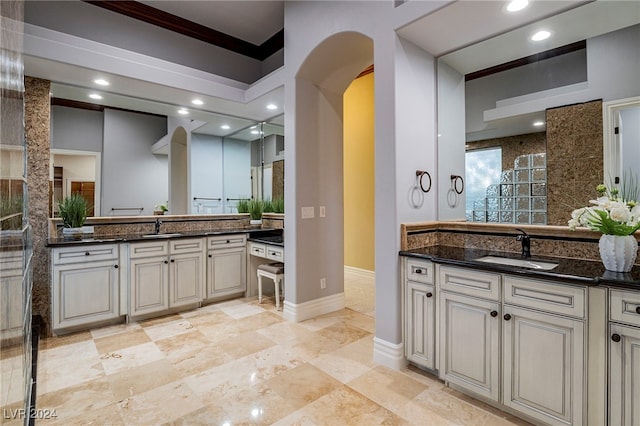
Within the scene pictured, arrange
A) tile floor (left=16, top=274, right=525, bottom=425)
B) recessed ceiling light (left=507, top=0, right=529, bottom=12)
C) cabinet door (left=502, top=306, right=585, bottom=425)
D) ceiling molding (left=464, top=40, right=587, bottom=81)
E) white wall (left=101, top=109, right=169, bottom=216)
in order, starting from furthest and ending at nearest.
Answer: white wall (left=101, top=109, right=169, bottom=216) → ceiling molding (left=464, top=40, right=587, bottom=81) → recessed ceiling light (left=507, top=0, right=529, bottom=12) → tile floor (left=16, top=274, right=525, bottom=425) → cabinet door (left=502, top=306, right=585, bottom=425)

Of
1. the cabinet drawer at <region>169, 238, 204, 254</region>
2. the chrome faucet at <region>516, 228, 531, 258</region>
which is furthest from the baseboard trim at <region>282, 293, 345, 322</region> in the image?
the chrome faucet at <region>516, 228, 531, 258</region>

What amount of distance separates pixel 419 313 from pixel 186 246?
2.71 metres

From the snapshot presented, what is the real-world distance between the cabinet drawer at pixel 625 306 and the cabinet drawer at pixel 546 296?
11 centimetres

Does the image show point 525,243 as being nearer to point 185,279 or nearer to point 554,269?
point 554,269

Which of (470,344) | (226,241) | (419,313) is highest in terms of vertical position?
(226,241)

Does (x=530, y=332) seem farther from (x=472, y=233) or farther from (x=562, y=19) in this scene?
(x=562, y=19)

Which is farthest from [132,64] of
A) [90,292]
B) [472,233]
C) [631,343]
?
[631,343]

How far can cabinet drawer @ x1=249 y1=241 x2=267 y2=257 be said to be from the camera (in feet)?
12.9

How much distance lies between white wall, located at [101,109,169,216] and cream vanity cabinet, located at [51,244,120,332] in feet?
3.35

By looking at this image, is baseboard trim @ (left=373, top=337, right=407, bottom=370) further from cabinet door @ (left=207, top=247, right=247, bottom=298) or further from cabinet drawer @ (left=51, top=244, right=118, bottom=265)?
cabinet drawer @ (left=51, top=244, right=118, bottom=265)

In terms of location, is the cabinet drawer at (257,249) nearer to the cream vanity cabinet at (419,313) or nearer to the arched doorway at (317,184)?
the arched doorway at (317,184)

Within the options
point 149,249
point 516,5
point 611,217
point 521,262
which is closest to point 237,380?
point 149,249

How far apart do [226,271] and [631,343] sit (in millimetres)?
3688

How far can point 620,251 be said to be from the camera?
1640mm
